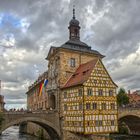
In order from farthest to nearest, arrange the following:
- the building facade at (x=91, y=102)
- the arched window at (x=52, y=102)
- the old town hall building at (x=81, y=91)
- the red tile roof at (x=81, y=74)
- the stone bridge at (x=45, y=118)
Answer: the arched window at (x=52, y=102)
the red tile roof at (x=81, y=74)
the old town hall building at (x=81, y=91)
the building facade at (x=91, y=102)
the stone bridge at (x=45, y=118)

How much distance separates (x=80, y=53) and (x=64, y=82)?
5.31 metres

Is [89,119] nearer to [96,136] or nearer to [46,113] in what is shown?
[96,136]

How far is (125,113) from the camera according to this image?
145 feet

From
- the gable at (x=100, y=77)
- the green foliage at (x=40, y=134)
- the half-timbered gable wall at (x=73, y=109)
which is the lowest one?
the green foliage at (x=40, y=134)

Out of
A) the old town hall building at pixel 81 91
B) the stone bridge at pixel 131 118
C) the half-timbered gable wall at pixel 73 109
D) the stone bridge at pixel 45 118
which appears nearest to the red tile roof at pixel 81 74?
the old town hall building at pixel 81 91

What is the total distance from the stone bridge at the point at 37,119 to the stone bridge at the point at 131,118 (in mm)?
10641

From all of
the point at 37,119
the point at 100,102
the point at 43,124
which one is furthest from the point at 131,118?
the point at 37,119

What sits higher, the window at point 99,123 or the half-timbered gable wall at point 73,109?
the half-timbered gable wall at point 73,109

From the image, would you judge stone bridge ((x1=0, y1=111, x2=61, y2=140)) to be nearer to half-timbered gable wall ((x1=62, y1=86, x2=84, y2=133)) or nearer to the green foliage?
half-timbered gable wall ((x1=62, y1=86, x2=84, y2=133))

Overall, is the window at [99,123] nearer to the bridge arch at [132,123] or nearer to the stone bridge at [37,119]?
the stone bridge at [37,119]

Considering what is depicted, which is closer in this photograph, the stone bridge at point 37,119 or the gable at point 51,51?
the stone bridge at point 37,119

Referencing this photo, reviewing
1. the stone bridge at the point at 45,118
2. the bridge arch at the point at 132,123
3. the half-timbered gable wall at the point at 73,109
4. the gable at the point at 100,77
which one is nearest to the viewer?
the stone bridge at the point at 45,118

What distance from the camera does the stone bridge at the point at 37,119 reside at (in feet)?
115

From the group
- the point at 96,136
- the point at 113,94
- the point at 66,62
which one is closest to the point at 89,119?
the point at 96,136
